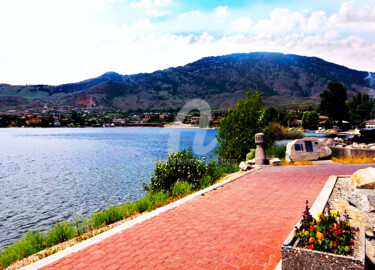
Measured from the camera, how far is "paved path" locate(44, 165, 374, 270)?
17.6 feet

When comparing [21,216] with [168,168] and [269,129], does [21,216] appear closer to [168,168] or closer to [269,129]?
[168,168]

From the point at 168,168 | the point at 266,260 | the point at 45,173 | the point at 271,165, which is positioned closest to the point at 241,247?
the point at 266,260

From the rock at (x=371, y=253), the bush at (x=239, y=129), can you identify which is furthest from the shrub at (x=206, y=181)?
the bush at (x=239, y=129)

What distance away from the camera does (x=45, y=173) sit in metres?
33.1

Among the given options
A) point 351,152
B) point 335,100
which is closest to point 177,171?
point 351,152

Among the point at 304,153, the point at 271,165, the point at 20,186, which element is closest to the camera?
the point at 271,165

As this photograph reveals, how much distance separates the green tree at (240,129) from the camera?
2328cm

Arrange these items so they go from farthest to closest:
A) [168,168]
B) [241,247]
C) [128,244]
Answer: [168,168] → [128,244] → [241,247]

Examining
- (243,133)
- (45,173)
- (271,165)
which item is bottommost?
(45,173)

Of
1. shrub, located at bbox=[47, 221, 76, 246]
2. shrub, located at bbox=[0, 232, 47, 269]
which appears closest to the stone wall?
shrub, located at bbox=[47, 221, 76, 246]

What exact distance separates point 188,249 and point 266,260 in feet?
5.05

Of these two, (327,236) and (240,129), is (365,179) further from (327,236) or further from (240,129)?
(240,129)

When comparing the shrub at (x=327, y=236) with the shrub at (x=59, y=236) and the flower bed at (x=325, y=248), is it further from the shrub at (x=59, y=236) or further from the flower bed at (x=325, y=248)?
the shrub at (x=59, y=236)

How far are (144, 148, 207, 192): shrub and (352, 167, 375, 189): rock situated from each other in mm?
7117
